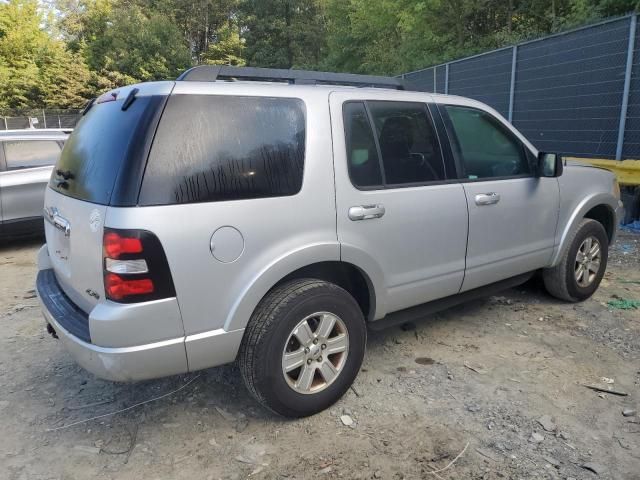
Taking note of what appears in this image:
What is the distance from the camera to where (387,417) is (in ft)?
9.43

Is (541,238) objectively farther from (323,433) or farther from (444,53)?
(444,53)

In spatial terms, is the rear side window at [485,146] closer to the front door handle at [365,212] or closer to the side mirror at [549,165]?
the side mirror at [549,165]

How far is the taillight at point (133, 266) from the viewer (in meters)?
2.22

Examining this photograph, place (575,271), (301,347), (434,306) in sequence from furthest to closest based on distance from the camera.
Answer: (575,271), (434,306), (301,347)

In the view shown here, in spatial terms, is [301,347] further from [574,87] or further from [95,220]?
[574,87]

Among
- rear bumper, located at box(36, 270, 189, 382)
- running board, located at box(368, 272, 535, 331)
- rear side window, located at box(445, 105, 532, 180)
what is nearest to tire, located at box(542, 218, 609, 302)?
running board, located at box(368, 272, 535, 331)

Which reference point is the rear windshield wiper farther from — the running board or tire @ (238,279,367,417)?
the running board

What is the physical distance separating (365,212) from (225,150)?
90cm

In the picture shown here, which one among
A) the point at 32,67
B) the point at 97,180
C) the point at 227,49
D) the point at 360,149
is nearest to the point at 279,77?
the point at 360,149

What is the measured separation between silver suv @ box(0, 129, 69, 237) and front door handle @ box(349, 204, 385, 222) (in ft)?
17.4

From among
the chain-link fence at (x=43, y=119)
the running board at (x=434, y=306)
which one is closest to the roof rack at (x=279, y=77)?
the running board at (x=434, y=306)

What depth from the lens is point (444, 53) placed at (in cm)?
1675

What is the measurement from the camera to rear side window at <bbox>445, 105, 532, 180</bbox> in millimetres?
3611

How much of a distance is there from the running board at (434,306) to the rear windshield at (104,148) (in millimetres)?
1778
